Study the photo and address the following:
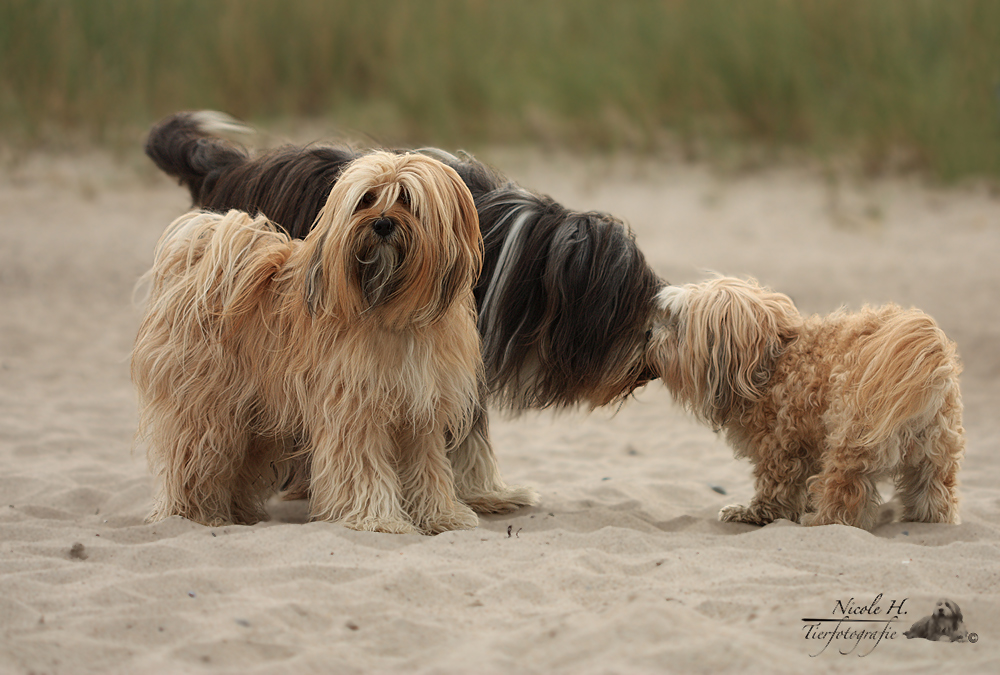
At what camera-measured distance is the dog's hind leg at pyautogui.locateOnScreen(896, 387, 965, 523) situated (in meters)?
3.76

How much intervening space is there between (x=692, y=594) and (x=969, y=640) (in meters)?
0.77

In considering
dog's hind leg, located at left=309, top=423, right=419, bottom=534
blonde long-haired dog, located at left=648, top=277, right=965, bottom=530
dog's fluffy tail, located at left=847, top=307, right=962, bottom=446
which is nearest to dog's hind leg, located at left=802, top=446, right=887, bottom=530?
blonde long-haired dog, located at left=648, top=277, right=965, bottom=530

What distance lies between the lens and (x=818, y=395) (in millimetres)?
4016

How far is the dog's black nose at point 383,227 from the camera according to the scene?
326 centimetres

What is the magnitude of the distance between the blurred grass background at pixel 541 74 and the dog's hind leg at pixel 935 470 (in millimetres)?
8528

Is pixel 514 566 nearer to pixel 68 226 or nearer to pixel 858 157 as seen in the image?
pixel 68 226

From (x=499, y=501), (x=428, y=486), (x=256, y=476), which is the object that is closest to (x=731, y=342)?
(x=499, y=501)

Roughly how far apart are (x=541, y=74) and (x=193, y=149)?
9790mm

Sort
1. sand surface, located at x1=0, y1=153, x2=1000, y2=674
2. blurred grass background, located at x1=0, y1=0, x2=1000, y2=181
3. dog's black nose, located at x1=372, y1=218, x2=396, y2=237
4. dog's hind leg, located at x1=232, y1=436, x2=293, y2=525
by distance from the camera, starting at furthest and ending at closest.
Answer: blurred grass background, located at x1=0, y1=0, x2=1000, y2=181, dog's hind leg, located at x1=232, y1=436, x2=293, y2=525, dog's black nose, located at x1=372, y1=218, x2=396, y2=237, sand surface, located at x1=0, y1=153, x2=1000, y2=674

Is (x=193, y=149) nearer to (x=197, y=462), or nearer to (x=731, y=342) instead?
(x=197, y=462)

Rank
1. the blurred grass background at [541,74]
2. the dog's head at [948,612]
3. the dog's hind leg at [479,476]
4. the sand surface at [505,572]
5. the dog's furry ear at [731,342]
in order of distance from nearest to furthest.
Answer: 1. the sand surface at [505,572]
2. the dog's head at [948,612]
3. the dog's furry ear at [731,342]
4. the dog's hind leg at [479,476]
5. the blurred grass background at [541,74]

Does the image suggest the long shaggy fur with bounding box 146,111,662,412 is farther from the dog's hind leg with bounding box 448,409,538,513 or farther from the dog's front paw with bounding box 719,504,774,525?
the dog's front paw with bounding box 719,504,774,525

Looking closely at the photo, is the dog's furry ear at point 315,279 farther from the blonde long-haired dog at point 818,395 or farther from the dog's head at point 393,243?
the blonde long-haired dog at point 818,395

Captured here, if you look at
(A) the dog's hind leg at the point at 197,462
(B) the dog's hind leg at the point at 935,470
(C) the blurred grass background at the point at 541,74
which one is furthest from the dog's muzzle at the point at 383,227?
(C) the blurred grass background at the point at 541,74
